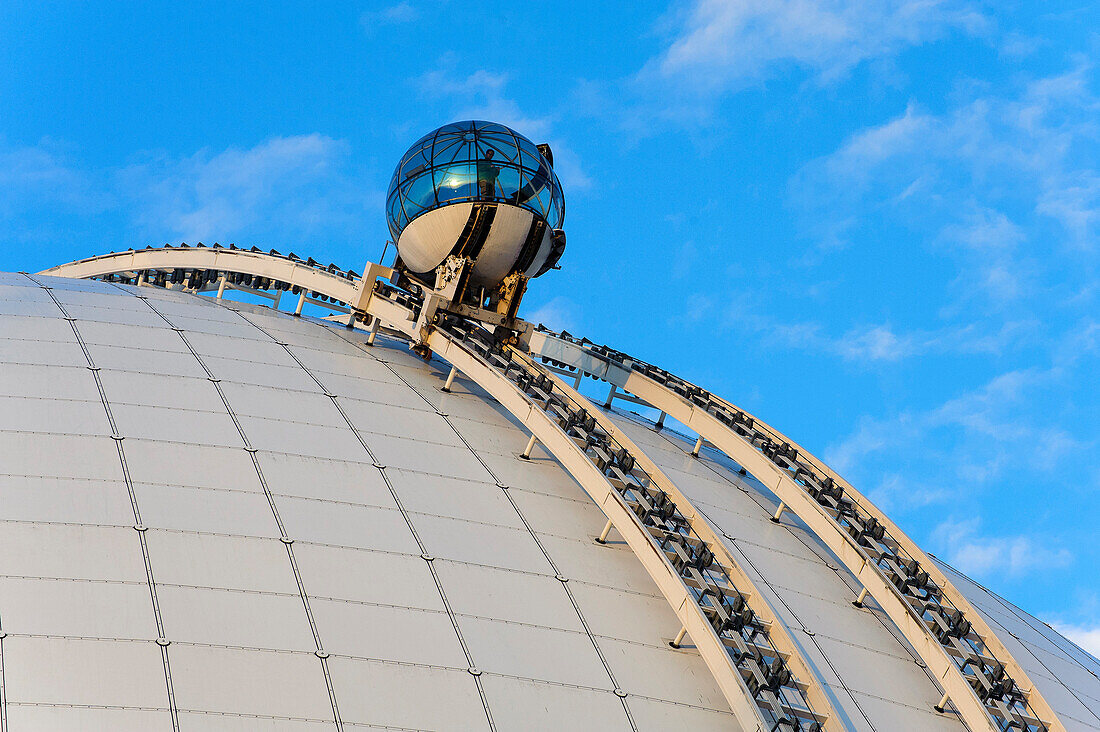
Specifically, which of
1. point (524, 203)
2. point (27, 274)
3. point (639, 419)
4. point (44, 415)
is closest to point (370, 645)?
point (44, 415)

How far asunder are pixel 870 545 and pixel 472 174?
1737 cm

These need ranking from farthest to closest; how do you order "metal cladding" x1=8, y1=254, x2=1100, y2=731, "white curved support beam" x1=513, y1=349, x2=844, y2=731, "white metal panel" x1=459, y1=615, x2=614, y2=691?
"white curved support beam" x1=513, y1=349, x2=844, y2=731 → "white metal panel" x1=459, y1=615, x2=614, y2=691 → "metal cladding" x1=8, y1=254, x2=1100, y2=731

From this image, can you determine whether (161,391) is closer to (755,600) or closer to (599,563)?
(599,563)

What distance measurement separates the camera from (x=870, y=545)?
92.5ft

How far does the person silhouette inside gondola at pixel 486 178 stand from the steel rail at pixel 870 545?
16.9 feet

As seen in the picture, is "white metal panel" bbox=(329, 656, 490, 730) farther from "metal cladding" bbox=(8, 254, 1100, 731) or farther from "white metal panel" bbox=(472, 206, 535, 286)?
"white metal panel" bbox=(472, 206, 535, 286)

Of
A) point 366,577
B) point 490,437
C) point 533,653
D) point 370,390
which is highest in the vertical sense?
point 370,390

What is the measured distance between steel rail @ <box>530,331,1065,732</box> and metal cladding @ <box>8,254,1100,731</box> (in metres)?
0.09

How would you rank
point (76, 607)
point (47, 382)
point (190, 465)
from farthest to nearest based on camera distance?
point (47, 382), point (190, 465), point (76, 607)

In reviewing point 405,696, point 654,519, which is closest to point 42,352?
point 405,696

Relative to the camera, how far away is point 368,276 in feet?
121

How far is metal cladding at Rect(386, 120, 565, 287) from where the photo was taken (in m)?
34.6

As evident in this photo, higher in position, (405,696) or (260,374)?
(260,374)

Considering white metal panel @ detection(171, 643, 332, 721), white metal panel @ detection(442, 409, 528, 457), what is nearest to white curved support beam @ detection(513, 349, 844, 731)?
white metal panel @ detection(442, 409, 528, 457)
